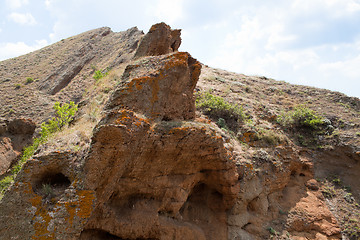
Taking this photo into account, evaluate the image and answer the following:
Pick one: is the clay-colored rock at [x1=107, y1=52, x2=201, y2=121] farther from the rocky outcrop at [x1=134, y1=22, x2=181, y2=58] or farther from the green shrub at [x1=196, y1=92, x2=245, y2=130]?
the green shrub at [x1=196, y1=92, x2=245, y2=130]

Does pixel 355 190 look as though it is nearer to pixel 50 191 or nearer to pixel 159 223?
pixel 159 223

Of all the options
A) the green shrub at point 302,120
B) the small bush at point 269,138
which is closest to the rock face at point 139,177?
the small bush at point 269,138

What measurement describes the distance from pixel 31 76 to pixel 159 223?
32530 mm

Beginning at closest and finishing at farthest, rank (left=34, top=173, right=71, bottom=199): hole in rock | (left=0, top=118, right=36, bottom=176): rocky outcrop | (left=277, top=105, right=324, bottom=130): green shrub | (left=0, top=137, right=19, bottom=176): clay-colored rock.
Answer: (left=34, top=173, right=71, bottom=199): hole in rock
(left=277, top=105, right=324, bottom=130): green shrub
(left=0, top=137, right=19, bottom=176): clay-colored rock
(left=0, top=118, right=36, bottom=176): rocky outcrop

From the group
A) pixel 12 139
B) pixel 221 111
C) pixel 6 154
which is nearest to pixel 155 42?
pixel 221 111

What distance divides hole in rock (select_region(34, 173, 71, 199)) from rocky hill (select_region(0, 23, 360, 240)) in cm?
2

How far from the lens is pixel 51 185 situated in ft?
16.6

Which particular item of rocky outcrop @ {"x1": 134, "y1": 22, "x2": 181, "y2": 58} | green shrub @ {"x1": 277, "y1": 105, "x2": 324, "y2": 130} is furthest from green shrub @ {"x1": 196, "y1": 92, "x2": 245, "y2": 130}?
rocky outcrop @ {"x1": 134, "y1": 22, "x2": 181, "y2": 58}

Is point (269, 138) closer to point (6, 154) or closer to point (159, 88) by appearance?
point (159, 88)

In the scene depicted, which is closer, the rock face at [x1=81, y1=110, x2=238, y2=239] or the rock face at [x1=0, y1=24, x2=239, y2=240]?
the rock face at [x1=0, y1=24, x2=239, y2=240]

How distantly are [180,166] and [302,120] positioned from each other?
961 cm

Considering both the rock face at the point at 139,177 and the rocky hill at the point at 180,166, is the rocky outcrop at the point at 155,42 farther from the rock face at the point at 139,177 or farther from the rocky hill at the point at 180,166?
the rock face at the point at 139,177

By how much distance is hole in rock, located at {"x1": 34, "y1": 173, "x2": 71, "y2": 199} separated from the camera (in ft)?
15.7

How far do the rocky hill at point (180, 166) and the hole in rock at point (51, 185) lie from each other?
0.07 ft
